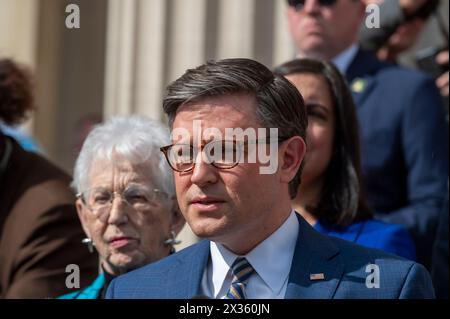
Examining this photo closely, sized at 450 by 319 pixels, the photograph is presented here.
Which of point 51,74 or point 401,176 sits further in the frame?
point 51,74

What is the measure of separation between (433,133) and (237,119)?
1.93 meters

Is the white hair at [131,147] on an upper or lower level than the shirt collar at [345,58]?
lower

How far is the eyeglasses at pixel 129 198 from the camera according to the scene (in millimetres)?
4004

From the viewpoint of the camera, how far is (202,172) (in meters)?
3.08

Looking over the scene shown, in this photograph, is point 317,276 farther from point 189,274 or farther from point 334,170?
point 334,170

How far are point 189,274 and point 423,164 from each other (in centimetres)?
182

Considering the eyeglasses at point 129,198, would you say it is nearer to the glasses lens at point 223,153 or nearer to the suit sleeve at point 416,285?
the glasses lens at point 223,153

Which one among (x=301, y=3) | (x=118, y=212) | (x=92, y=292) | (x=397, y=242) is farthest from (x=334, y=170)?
(x=301, y=3)

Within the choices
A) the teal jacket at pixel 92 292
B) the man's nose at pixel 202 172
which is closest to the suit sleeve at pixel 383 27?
the teal jacket at pixel 92 292
